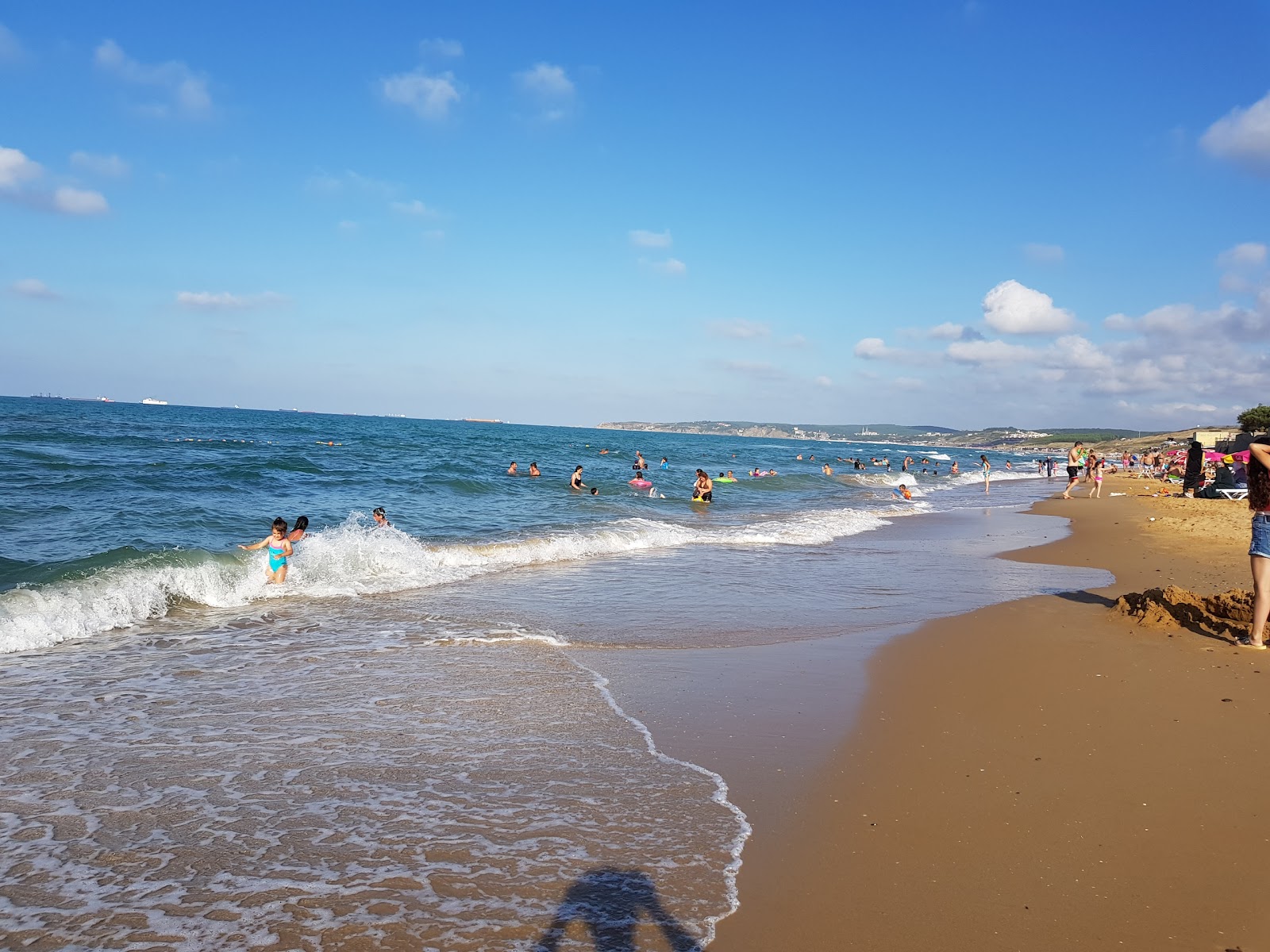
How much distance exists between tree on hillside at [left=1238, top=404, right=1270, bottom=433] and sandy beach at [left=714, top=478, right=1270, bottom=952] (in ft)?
202

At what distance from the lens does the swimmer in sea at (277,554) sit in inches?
471

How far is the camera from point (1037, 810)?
178 inches

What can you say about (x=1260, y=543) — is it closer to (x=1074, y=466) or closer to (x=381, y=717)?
(x=381, y=717)

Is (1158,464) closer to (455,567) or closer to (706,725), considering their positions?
(455,567)

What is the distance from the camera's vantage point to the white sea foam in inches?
357

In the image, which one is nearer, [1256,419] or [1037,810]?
[1037,810]

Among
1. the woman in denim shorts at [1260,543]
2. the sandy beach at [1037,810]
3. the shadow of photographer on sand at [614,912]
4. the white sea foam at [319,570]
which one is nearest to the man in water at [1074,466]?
the white sea foam at [319,570]

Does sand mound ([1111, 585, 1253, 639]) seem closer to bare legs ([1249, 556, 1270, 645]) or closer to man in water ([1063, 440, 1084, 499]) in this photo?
bare legs ([1249, 556, 1270, 645])

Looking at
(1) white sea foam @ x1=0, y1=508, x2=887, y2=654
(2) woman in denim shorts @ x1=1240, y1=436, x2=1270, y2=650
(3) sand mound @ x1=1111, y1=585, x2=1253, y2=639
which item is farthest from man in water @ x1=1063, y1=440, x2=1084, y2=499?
(2) woman in denim shorts @ x1=1240, y1=436, x2=1270, y2=650

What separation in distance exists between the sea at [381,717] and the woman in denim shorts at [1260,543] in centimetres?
357

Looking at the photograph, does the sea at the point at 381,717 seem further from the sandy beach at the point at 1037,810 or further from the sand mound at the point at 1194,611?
the sand mound at the point at 1194,611

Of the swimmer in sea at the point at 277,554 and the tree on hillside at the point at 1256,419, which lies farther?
the tree on hillside at the point at 1256,419

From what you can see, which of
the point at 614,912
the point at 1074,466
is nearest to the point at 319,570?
the point at 614,912

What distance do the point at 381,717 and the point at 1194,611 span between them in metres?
8.82
